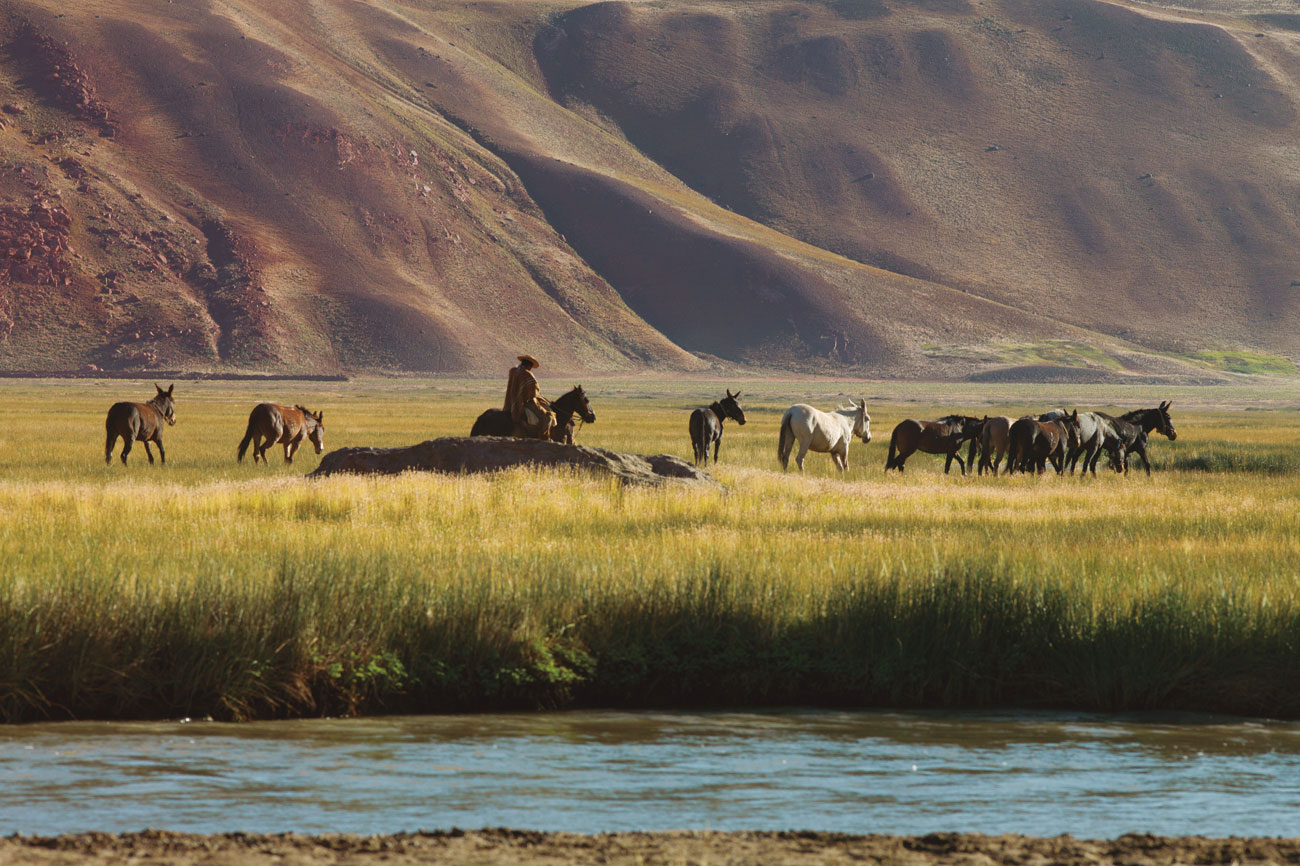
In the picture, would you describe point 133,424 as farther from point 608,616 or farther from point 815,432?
point 608,616

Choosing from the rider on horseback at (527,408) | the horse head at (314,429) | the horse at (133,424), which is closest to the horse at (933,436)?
the rider on horseback at (527,408)

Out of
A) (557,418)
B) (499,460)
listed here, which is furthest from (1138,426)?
(499,460)

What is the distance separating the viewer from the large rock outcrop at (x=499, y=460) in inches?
1002

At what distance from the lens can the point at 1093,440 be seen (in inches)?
1291

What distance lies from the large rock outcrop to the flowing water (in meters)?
14.6

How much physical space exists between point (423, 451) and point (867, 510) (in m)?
8.10

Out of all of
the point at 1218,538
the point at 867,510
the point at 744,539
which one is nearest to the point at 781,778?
the point at 744,539

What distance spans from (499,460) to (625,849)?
60.8 ft

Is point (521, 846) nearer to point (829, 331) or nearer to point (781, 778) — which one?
point (781, 778)

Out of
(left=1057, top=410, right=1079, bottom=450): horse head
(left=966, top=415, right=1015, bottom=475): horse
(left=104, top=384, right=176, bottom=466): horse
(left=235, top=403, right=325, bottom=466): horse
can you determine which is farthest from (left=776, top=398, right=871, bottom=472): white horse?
(left=104, top=384, right=176, bottom=466): horse

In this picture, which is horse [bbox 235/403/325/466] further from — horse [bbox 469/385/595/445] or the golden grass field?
the golden grass field

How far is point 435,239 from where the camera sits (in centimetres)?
15912

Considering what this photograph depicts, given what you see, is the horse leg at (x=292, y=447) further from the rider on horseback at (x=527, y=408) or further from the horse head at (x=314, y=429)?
the rider on horseback at (x=527, y=408)

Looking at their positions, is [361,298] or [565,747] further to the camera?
[361,298]
